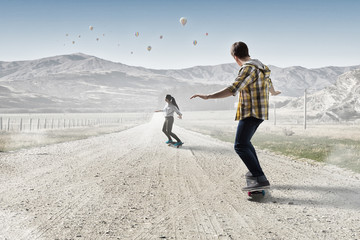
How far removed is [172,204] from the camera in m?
4.73

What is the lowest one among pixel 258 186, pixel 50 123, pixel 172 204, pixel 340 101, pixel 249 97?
pixel 50 123

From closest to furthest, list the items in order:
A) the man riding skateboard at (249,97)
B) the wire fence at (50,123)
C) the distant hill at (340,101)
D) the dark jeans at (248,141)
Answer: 1. the man riding skateboard at (249,97)
2. the dark jeans at (248,141)
3. the wire fence at (50,123)
4. the distant hill at (340,101)

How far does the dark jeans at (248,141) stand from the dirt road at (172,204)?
56cm

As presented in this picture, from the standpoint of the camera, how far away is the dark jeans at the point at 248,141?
191 inches

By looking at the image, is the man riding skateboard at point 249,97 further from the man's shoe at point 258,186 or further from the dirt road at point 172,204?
the dirt road at point 172,204

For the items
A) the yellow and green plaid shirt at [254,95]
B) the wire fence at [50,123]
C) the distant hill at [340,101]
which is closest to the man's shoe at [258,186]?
the yellow and green plaid shirt at [254,95]

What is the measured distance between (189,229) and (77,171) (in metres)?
5.07

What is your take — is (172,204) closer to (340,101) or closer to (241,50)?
(241,50)

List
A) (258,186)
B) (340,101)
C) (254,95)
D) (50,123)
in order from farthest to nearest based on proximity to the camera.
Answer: (340,101), (50,123), (258,186), (254,95)

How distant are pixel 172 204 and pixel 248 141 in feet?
5.35

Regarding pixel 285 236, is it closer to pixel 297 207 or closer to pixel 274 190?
pixel 297 207

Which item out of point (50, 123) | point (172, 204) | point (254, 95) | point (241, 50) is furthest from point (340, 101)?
point (172, 204)

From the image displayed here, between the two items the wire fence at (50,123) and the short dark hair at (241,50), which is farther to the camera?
the wire fence at (50,123)

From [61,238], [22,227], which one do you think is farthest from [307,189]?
[22,227]
